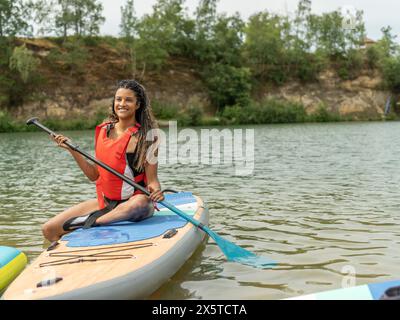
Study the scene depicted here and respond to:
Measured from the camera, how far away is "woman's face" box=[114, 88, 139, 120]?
187 inches

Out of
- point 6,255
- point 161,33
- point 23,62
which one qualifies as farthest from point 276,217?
point 161,33

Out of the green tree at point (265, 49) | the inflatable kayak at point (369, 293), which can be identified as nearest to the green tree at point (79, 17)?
the green tree at point (265, 49)

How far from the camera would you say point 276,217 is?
6.39 meters

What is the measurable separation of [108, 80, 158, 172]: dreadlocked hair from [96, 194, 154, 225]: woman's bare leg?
290mm

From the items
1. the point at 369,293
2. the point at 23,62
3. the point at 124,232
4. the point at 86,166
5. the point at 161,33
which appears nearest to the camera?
the point at 369,293

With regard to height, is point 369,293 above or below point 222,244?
above

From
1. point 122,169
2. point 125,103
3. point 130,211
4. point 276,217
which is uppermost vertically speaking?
point 125,103

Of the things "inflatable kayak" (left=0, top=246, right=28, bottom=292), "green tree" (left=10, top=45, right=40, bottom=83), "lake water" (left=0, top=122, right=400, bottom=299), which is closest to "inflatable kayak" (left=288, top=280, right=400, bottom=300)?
"lake water" (left=0, top=122, right=400, bottom=299)

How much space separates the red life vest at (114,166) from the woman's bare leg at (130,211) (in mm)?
128

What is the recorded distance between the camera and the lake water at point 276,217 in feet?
13.5

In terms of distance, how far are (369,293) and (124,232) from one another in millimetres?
2198

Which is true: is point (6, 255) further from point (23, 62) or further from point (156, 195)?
point (23, 62)

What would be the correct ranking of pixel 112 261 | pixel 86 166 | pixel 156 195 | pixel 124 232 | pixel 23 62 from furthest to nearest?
pixel 23 62 → pixel 86 166 → pixel 156 195 → pixel 124 232 → pixel 112 261

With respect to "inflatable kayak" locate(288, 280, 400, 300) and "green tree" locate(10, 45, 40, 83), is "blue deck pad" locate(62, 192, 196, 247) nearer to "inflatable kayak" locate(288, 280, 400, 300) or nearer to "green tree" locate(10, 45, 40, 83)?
"inflatable kayak" locate(288, 280, 400, 300)
